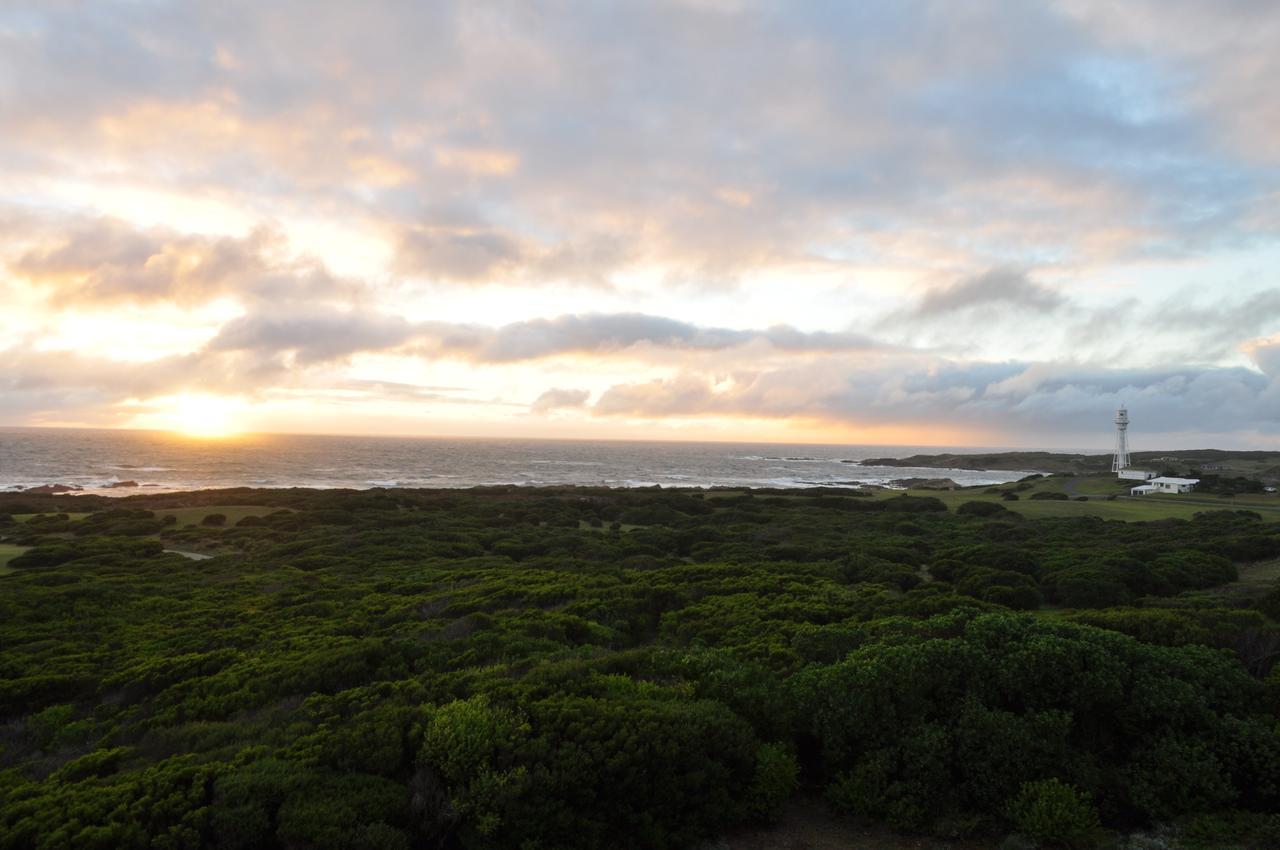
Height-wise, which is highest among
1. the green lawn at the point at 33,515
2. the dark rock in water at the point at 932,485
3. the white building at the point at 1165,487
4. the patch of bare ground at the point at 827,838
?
the white building at the point at 1165,487

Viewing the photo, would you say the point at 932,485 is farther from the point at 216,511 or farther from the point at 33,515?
the point at 33,515

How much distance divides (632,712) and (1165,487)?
6198cm

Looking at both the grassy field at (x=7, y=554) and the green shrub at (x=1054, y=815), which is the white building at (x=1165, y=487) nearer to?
the green shrub at (x=1054, y=815)

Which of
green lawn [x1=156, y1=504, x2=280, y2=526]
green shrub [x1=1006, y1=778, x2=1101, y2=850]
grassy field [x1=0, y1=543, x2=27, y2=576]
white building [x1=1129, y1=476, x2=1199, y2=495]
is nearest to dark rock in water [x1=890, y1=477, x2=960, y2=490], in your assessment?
white building [x1=1129, y1=476, x2=1199, y2=495]

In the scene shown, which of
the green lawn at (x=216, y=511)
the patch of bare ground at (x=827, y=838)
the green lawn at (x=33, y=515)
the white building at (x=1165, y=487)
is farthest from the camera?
the white building at (x=1165, y=487)

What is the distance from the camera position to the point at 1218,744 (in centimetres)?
657

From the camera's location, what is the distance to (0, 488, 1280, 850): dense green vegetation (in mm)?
5734

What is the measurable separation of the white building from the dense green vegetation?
42.3 m

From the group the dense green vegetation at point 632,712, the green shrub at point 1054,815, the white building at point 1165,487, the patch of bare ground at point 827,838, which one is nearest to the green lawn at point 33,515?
the dense green vegetation at point 632,712

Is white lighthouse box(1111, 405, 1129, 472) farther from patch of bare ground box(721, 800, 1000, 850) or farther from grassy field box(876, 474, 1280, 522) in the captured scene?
patch of bare ground box(721, 800, 1000, 850)

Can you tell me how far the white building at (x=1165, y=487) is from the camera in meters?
49.0

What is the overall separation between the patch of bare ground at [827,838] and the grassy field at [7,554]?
913 inches

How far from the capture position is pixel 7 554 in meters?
22.2

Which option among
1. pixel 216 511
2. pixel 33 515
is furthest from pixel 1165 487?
pixel 33 515
